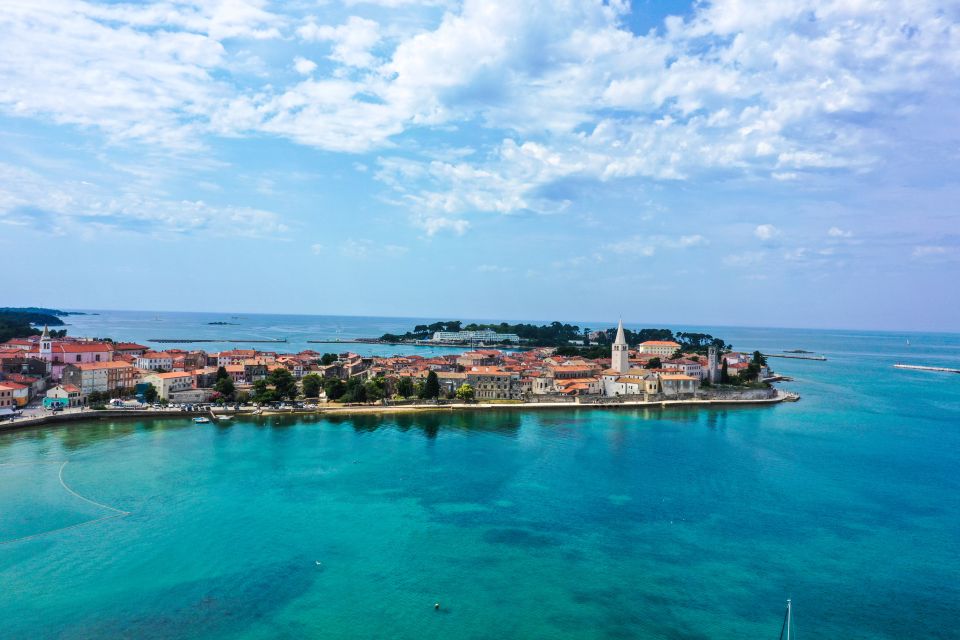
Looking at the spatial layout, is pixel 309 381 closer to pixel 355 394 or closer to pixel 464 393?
pixel 355 394

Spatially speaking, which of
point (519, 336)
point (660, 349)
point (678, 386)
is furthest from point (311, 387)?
point (519, 336)

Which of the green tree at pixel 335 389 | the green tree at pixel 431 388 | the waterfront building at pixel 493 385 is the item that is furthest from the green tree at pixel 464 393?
the green tree at pixel 335 389

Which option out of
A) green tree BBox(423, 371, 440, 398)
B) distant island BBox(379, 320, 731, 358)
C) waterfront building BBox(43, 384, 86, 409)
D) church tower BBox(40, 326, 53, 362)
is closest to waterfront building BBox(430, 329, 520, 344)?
distant island BBox(379, 320, 731, 358)

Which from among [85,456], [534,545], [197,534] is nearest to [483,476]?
[534,545]

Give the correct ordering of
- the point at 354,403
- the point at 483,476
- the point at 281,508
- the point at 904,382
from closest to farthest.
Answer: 1. the point at 281,508
2. the point at 483,476
3. the point at 354,403
4. the point at 904,382

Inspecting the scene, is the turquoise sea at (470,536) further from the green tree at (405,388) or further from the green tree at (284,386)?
the green tree at (405,388)

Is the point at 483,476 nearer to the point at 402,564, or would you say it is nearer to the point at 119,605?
the point at 402,564
